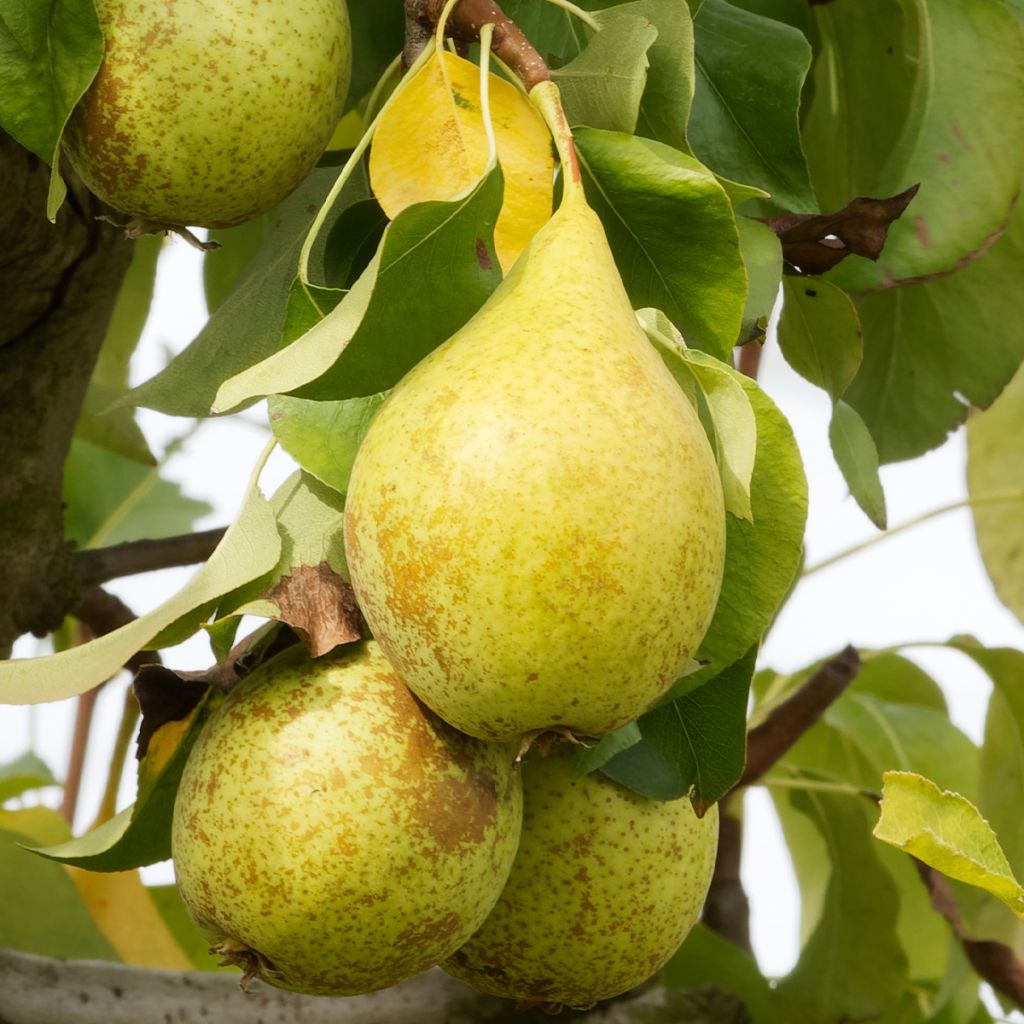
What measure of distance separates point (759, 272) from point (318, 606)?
28 centimetres

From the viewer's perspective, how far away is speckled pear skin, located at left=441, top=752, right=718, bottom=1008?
0.75 metres

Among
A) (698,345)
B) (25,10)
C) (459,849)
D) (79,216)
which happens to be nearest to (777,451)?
(698,345)

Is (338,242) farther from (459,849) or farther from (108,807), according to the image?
(108,807)

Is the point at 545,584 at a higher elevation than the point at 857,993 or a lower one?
higher

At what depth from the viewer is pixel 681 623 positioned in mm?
564

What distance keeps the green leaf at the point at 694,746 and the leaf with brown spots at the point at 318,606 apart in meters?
0.17

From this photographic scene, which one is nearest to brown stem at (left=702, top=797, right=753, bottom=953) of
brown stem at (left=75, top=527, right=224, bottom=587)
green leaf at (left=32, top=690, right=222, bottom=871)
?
brown stem at (left=75, top=527, right=224, bottom=587)

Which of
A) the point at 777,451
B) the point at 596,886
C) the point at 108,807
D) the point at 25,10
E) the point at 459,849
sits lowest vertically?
the point at 108,807

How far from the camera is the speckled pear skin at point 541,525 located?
539 millimetres

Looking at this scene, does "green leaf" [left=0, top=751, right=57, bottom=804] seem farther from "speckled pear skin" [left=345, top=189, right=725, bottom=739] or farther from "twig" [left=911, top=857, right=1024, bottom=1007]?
"speckled pear skin" [left=345, top=189, right=725, bottom=739]

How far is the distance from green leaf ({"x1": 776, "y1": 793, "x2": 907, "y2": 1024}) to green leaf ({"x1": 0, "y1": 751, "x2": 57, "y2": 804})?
841mm

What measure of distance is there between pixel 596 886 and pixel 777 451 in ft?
0.81

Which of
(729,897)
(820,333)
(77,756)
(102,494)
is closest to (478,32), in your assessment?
(820,333)

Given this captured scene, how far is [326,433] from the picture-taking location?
0.71 m
